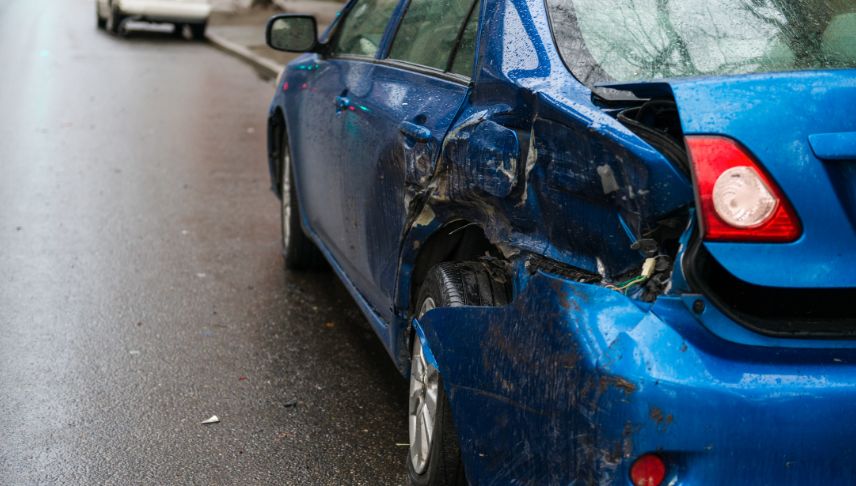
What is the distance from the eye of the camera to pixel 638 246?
2.46 meters

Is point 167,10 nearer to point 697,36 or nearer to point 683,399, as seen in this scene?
point 697,36

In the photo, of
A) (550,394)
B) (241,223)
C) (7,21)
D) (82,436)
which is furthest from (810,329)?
(7,21)

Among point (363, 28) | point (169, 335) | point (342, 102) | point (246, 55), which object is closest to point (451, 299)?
point (342, 102)

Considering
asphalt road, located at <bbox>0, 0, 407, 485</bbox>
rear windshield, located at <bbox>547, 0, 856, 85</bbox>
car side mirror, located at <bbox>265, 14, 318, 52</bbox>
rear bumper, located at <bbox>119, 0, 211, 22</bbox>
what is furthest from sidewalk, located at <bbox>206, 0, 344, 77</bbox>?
rear windshield, located at <bbox>547, 0, 856, 85</bbox>

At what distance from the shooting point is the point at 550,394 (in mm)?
2498

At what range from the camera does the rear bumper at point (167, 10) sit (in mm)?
22031

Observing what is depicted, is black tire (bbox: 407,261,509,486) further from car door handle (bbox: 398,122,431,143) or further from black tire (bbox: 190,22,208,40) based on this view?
black tire (bbox: 190,22,208,40)

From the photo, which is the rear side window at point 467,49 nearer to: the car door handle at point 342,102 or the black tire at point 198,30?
the car door handle at point 342,102

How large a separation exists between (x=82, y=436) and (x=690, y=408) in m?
2.55

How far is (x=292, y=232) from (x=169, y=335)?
1096 millimetres

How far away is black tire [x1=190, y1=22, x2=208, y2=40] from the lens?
2232 cm

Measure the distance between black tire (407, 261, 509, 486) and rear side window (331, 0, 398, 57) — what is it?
1749 mm

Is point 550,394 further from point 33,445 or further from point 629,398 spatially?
point 33,445

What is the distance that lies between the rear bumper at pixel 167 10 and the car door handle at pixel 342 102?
59.7ft
